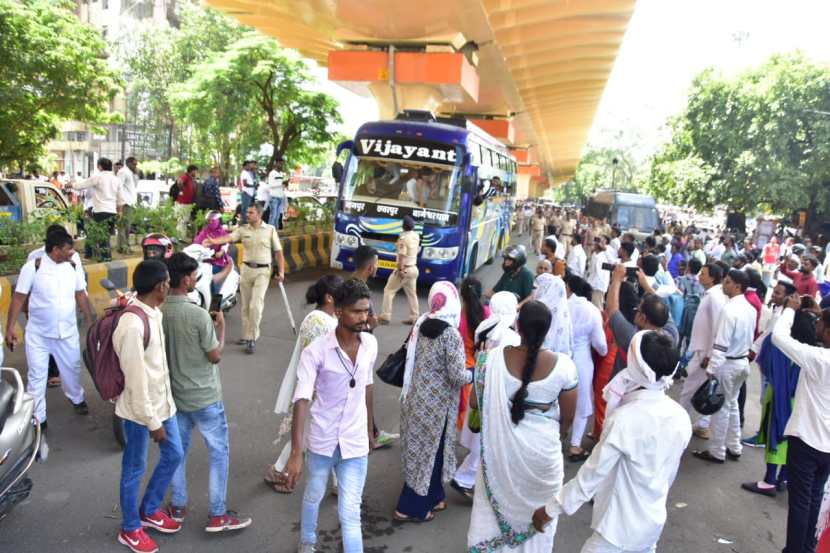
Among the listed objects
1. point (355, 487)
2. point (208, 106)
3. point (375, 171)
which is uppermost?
point (208, 106)

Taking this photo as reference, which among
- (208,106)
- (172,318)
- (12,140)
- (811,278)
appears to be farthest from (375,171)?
(208,106)

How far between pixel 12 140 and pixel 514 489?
60.6ft

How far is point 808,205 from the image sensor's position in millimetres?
28047

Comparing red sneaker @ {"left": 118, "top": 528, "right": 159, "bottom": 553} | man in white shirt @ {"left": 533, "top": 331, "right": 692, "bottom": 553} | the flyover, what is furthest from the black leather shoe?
the flyover

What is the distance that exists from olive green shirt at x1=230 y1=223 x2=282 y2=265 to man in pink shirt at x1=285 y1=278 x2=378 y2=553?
15.1 ft

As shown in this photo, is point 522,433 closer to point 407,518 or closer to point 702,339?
point 407,518

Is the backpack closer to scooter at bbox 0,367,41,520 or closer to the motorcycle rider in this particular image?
scooter at bbox 0,367,41,520

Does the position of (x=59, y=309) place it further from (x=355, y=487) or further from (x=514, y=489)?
(x=514, y=489)

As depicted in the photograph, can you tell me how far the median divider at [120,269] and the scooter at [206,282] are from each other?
1.31 ft

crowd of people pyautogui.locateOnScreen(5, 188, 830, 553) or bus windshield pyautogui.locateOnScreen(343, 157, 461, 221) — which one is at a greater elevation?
bus windshield pyautogui.locateOnScreen(343, 157, 461, 221)

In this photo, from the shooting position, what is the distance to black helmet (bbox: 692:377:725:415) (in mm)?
4984

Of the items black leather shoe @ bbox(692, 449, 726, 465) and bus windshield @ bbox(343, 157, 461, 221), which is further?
bus windshield @ bbox(343, 157, 461, 221)

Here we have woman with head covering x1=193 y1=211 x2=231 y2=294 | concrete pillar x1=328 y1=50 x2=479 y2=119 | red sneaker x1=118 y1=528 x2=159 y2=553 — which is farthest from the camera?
concrete pillar x1=328 y1=50 x2=479 y2=119

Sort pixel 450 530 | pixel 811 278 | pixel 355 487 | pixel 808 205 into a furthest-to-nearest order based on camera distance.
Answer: pixel 808 205 < pixel 811 278 < pixel 450 530 < pixel 355 487
